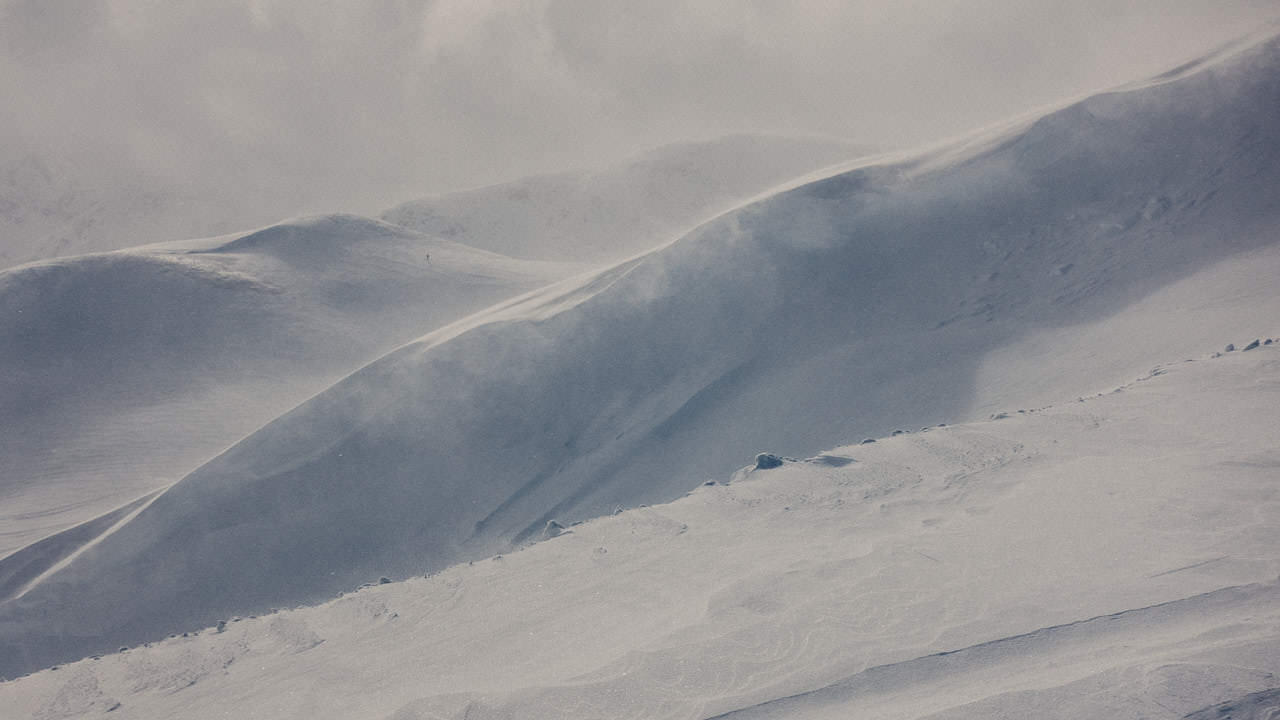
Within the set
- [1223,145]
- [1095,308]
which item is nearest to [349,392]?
[1095,308]

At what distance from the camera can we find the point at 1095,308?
391 inches

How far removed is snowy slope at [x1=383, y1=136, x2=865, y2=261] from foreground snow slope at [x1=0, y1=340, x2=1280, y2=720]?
14.9 meters

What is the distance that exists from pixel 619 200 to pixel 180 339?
41.7ft

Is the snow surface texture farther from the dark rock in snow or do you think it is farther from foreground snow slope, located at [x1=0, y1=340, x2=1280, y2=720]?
foreground snow slope, located at [x1=0, y1=340, x2=1280, y2=720]

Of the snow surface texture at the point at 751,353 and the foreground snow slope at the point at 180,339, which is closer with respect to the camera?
the snow surface texture at the point at 751,353

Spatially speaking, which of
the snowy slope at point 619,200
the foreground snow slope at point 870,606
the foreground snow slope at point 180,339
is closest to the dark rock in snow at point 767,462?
the foreground snow slope at point 870,606

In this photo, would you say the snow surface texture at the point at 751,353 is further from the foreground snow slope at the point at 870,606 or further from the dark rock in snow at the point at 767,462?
the foreground snow slope at the point at 870,606

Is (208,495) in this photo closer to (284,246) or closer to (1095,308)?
(284,246)

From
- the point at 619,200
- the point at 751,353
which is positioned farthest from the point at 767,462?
the point at 619,200

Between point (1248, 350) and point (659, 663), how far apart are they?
18.0 feet

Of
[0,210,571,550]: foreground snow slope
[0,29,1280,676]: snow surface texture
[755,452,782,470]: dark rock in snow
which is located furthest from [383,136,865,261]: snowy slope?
[755,452,782,470]: dark rock in snow

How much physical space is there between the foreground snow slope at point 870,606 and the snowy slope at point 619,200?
1485cm

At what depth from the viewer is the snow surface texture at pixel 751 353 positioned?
9.16 meters

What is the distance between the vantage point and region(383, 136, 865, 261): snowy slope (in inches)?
872
